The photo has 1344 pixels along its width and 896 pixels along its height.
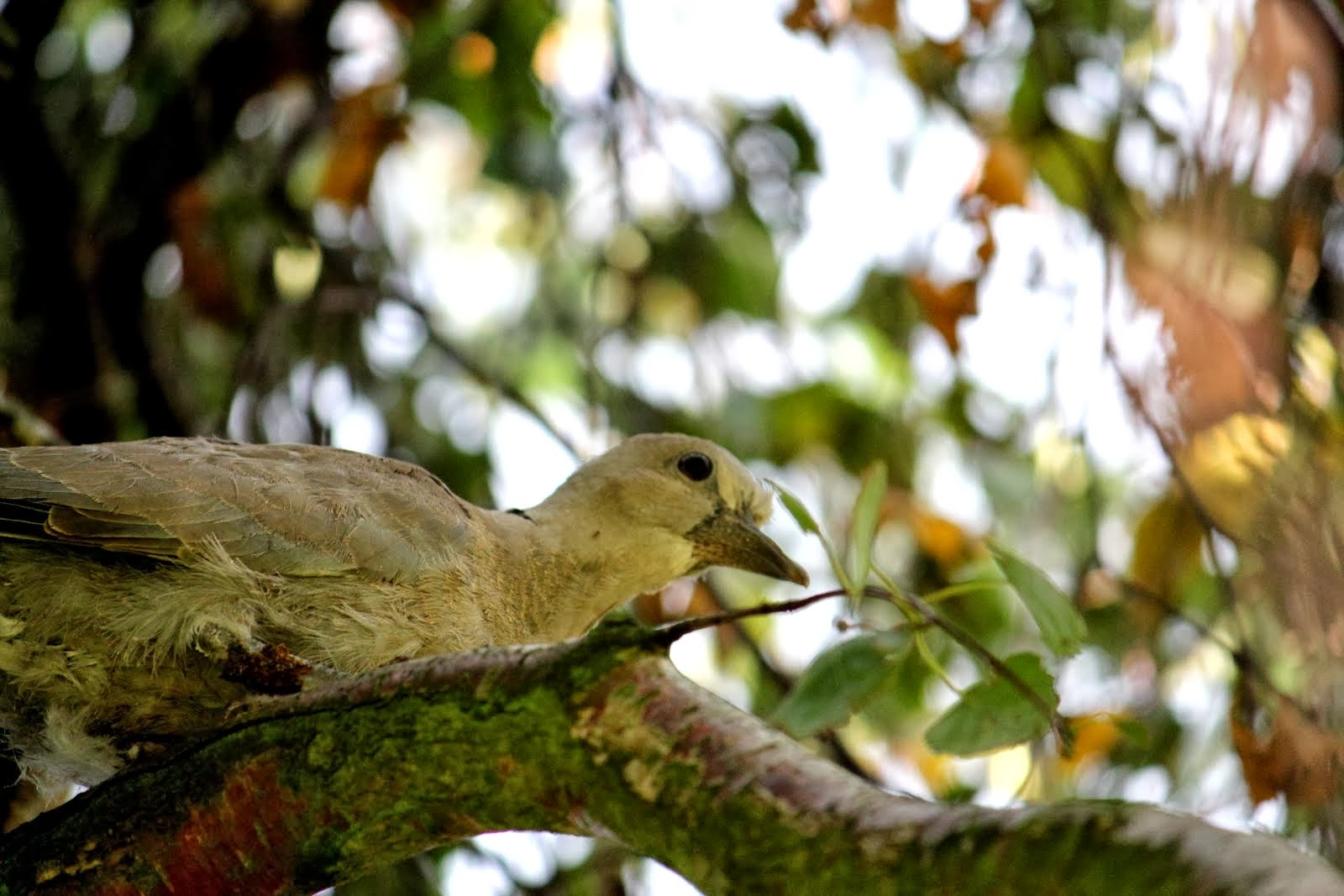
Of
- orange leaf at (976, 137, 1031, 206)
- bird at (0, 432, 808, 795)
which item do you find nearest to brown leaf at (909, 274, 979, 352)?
orange leaf at (976, 137, 1031, 206)

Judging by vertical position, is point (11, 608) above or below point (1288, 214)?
below

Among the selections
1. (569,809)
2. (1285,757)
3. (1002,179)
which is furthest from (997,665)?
(1002,179)

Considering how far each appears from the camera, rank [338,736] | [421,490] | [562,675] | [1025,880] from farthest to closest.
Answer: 1. [421,490]
2. [338,736]
3. [562,675]
4. [1025,880]

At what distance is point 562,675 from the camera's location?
2193 millimetres

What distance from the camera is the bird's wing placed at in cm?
318

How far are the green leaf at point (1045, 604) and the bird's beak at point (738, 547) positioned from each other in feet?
4.70

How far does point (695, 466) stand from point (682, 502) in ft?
0.37

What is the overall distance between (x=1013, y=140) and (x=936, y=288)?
80 centimetres

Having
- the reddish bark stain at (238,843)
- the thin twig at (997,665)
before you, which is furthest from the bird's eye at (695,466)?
the reddish bark stain at (238,843)

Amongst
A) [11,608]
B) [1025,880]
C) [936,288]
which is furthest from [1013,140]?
[1025,880]

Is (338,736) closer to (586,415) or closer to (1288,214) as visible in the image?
(1288,214)

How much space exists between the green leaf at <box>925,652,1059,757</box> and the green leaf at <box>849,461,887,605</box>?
36 centimetres

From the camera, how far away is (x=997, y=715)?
2852mm

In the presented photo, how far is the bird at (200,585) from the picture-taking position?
312 cm
